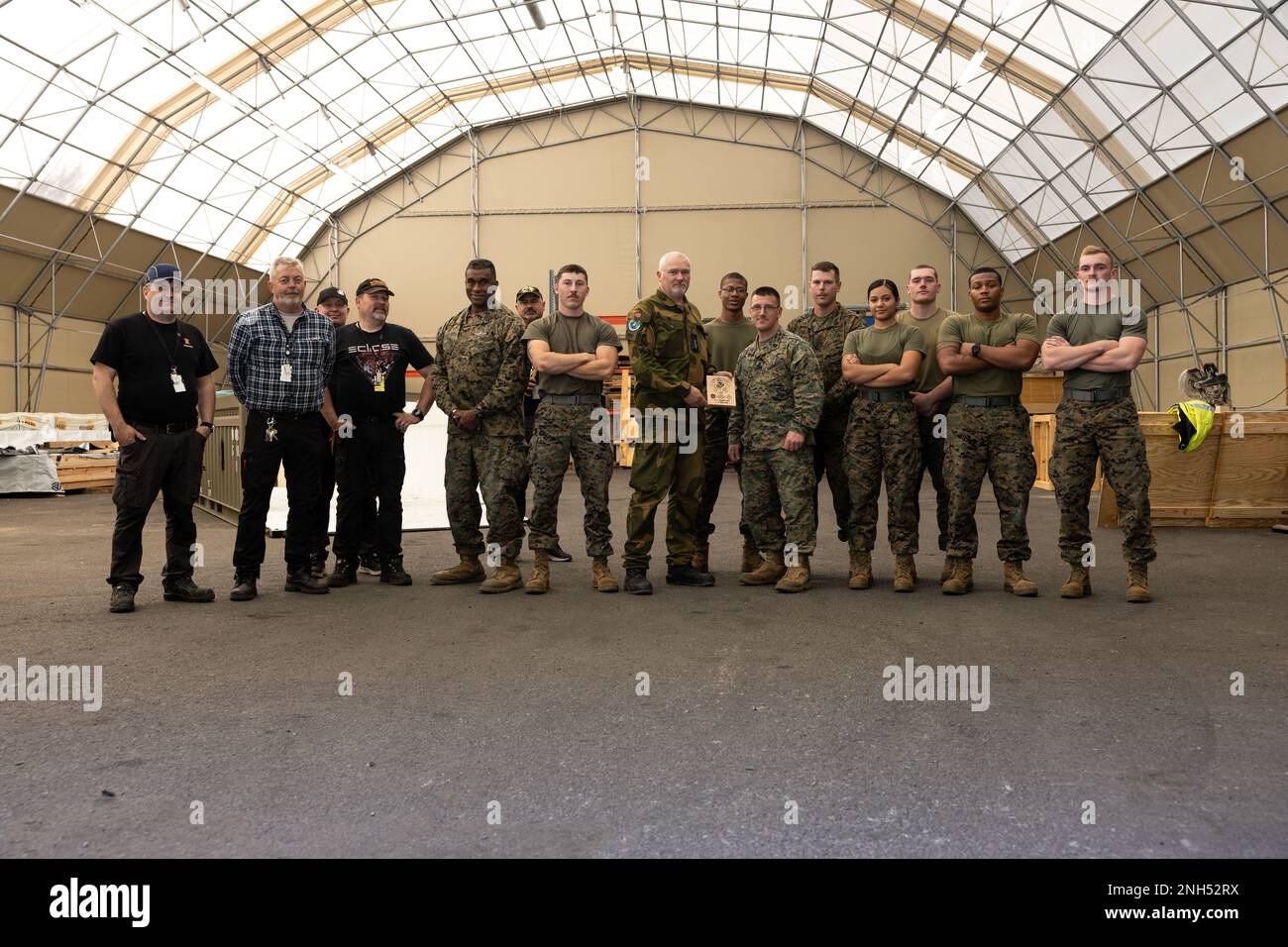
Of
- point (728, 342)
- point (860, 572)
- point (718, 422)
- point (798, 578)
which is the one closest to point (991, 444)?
point (860, 572)

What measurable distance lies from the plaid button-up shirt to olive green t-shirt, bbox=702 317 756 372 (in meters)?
2.50

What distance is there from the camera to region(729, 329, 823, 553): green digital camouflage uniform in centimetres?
551

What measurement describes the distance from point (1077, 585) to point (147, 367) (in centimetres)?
530

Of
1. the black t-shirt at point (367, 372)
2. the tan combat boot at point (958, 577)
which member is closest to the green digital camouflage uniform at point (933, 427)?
the tan combat boot at point (958, 577)

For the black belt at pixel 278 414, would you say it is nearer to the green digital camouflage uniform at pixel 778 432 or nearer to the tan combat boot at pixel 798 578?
the green digital camouflage uniform at pixel 778 432

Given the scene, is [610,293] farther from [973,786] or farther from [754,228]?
[973,786]

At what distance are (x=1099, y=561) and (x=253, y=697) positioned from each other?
5.76 metres

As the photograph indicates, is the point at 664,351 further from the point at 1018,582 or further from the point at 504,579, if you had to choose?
the point at 1018,582

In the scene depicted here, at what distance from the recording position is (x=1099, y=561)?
666 cm

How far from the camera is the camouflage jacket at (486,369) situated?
5.56 m

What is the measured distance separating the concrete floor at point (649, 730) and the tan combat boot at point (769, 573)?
0.45m

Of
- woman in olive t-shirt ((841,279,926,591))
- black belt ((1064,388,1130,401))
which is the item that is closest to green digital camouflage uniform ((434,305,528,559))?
woman in olive t-shirt ((841,279,926,591))

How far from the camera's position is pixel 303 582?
219 inches
